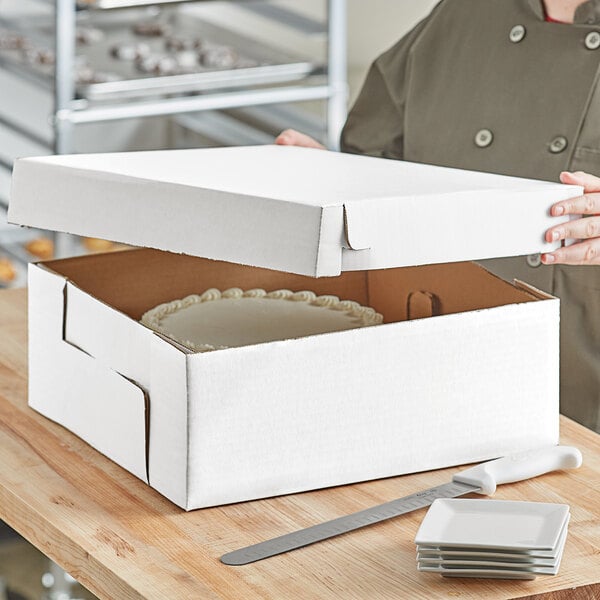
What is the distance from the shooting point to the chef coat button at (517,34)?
61.1 inches

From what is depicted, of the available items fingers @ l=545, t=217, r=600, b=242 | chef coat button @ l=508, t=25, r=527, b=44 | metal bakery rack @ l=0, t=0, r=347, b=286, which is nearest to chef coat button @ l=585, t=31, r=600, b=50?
chef coat button @ l=508, t=25, r=527, b=44

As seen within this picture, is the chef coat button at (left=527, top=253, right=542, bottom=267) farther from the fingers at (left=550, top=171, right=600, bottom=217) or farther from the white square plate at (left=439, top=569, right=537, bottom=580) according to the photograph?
the white square plate at (left=439, top=569, right=537, bottom=580)

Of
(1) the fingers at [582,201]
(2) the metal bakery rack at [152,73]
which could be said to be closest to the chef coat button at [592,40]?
(1) the fingers at [582,201]

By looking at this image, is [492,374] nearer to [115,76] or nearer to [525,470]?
Answer: [525,470]

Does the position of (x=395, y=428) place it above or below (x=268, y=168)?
below

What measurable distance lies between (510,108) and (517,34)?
10cm

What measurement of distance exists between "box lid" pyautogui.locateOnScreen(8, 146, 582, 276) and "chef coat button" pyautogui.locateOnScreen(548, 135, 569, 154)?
42cm

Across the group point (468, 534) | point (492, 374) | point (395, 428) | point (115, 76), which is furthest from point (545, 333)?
point (115, 76)

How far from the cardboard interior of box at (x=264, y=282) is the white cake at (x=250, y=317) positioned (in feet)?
0.16

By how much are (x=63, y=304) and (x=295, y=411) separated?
28cm

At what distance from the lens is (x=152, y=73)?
316 cm

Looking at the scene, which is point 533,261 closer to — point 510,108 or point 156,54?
point 510,108

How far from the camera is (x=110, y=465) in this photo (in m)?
1.06

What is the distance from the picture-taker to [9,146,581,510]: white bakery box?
3.10 ft
